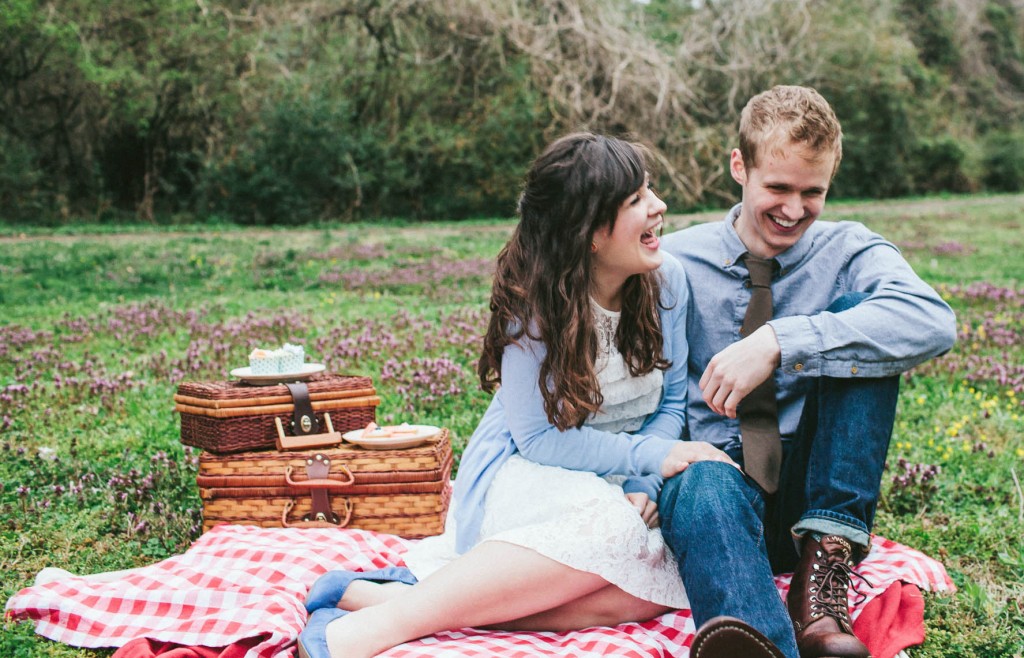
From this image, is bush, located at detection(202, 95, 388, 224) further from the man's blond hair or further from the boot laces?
the boot laces

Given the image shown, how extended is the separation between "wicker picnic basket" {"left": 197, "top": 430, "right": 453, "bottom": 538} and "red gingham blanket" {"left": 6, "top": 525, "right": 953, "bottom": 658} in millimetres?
268

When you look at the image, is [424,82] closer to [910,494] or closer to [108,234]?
[108,234]

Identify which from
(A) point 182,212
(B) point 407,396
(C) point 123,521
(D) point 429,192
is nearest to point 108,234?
(A) point 182,212

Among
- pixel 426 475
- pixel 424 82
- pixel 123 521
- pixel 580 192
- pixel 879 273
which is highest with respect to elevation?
pixel 424 82

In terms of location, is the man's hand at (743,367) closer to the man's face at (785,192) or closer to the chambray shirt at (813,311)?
the chambray shirt at (813,311)

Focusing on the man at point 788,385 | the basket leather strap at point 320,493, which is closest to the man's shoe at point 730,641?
the man at point 788,385

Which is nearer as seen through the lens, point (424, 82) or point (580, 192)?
point (580, 192)

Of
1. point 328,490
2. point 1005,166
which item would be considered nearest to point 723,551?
point 328,490

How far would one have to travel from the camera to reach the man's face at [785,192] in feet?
11.5

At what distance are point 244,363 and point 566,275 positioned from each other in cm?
471

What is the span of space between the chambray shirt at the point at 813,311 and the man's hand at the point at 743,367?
38 millimetres

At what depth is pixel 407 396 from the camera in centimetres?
643

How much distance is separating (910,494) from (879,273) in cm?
174

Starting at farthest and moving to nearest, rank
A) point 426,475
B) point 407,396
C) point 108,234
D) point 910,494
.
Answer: point 108,234, point 407,396, point 910,494, point 426,475
